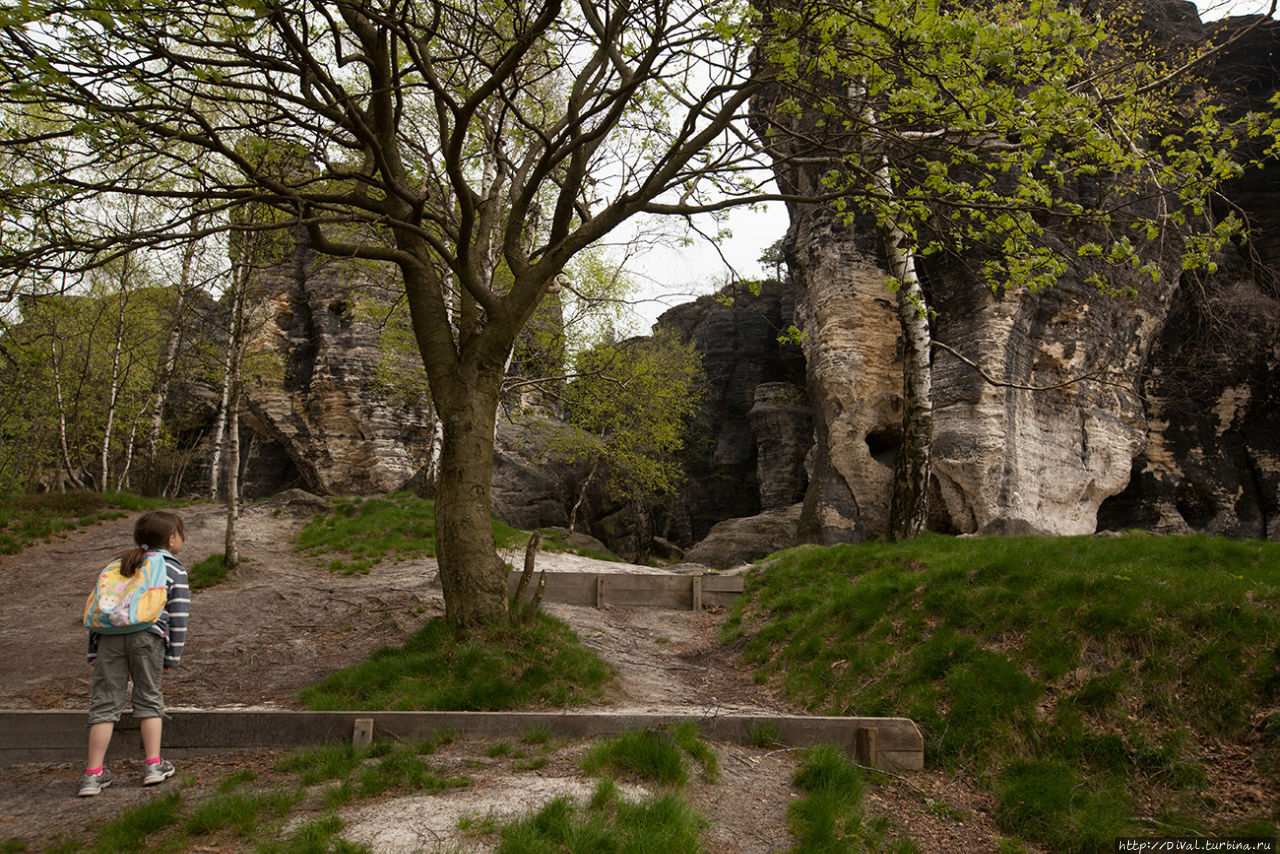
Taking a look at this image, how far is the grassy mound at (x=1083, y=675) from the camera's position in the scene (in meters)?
5.39

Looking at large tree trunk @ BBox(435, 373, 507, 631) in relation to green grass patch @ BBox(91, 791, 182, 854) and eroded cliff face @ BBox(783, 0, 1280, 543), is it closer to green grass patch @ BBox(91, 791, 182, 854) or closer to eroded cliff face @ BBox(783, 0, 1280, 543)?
green grass patch @ BBox(91, 791, 182, 854)

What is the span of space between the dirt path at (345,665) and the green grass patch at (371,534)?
0.62 m

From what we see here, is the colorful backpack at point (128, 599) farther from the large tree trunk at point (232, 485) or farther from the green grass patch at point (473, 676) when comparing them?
the large tree trunk at point (232, 485)

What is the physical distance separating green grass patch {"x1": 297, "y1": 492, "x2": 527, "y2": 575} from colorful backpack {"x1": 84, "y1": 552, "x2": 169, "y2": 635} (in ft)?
34.0

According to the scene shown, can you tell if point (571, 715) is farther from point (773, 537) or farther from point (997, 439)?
point (773, 537)

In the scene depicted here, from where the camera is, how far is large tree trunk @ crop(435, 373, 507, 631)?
811 cm

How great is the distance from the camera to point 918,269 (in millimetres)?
21781

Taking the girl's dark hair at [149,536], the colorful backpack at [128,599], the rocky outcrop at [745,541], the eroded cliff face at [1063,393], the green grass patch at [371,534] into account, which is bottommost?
the rocky outcrop at [745,541]

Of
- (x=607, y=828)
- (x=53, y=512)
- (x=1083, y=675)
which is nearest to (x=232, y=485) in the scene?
(x=53, y=512)

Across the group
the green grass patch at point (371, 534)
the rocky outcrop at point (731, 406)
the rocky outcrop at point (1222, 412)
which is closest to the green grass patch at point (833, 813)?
the green grass patch at point (371, 534)

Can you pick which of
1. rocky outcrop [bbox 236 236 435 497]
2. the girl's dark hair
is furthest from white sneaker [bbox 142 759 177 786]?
rocky outcrop [bbox 236 236 435 497]

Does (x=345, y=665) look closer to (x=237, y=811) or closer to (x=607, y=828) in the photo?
(x=237, y=811)

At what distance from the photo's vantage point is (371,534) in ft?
59.5

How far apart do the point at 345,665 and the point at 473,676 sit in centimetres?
245
